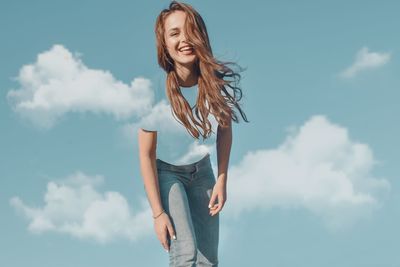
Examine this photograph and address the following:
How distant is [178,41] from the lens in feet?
18.5

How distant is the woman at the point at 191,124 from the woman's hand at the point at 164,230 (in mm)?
68

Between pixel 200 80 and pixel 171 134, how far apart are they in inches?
22.5

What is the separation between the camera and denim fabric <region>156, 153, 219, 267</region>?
16.9ft

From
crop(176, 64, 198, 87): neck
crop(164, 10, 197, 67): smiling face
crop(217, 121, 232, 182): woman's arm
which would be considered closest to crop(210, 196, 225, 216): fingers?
crop(217, 121, 232, 182): woman's arm

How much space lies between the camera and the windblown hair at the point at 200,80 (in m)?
5.61

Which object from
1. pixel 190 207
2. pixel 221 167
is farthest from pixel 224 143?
pixel 190 207

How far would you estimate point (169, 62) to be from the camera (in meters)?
5.78

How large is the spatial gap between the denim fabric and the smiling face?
3.03 feet

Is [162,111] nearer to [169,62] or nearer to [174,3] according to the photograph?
[169,62]

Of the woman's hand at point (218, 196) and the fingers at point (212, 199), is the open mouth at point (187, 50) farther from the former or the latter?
the fingers at point (212, 199)

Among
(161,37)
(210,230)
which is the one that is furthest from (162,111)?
Result: (210,230)

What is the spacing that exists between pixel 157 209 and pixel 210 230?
0.69 m

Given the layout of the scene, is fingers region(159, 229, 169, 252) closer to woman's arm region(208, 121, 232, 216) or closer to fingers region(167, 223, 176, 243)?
fingers region(167, 223, 176, 243)

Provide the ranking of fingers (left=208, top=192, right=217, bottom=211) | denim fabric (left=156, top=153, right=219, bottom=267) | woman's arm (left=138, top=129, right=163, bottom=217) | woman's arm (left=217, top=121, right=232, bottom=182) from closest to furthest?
denim fabric (left=156, top=153, right=219, bottom=267) → woman's arm (left=138, top=129, right=163, bottom=217) → fingers (left=208, top=192, right=217, bottom=211) → woman's arm (left=217, top=121, right=232, bottom=182)
